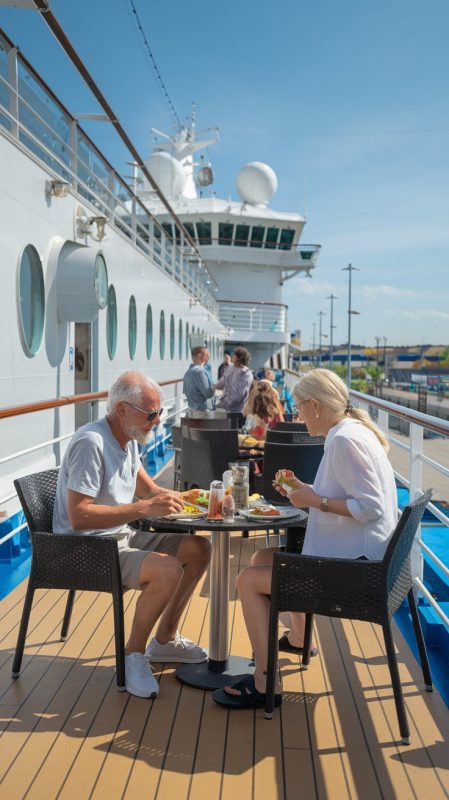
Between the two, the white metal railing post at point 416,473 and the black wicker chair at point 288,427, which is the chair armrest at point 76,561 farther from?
the black wicker chair at point 288,427

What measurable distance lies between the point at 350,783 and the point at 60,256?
601 centimetres

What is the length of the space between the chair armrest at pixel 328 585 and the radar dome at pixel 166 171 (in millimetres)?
35488

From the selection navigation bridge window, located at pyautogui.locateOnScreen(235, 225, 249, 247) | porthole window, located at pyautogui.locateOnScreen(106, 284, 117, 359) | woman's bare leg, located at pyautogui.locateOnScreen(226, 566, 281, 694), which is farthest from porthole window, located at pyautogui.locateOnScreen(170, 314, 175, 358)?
navigation bridge window, located at pyautogui.locateOnScreen(235, 225, 249, 247)

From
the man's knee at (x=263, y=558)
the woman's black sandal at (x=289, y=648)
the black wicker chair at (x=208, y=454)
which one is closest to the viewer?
the man's knee at (x=263, y=558)

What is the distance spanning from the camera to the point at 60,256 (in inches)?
296

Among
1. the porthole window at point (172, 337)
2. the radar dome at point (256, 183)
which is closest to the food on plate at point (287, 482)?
the porthole window at point (172, 337)

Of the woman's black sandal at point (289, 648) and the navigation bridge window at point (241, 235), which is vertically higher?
the navigation bridge window at point (241, 235)

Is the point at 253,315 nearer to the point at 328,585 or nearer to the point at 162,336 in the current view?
the point at 162,336

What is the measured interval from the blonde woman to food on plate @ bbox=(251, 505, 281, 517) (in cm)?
14

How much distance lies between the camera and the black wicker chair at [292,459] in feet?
16.6

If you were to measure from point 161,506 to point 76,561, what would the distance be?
0.45 metres

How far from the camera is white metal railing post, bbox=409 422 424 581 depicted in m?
4.07

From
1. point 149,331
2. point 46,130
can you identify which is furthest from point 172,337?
point 46,130

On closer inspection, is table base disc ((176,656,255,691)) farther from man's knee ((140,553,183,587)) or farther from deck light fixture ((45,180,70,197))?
deck light fixture ((45,180,70,197))
